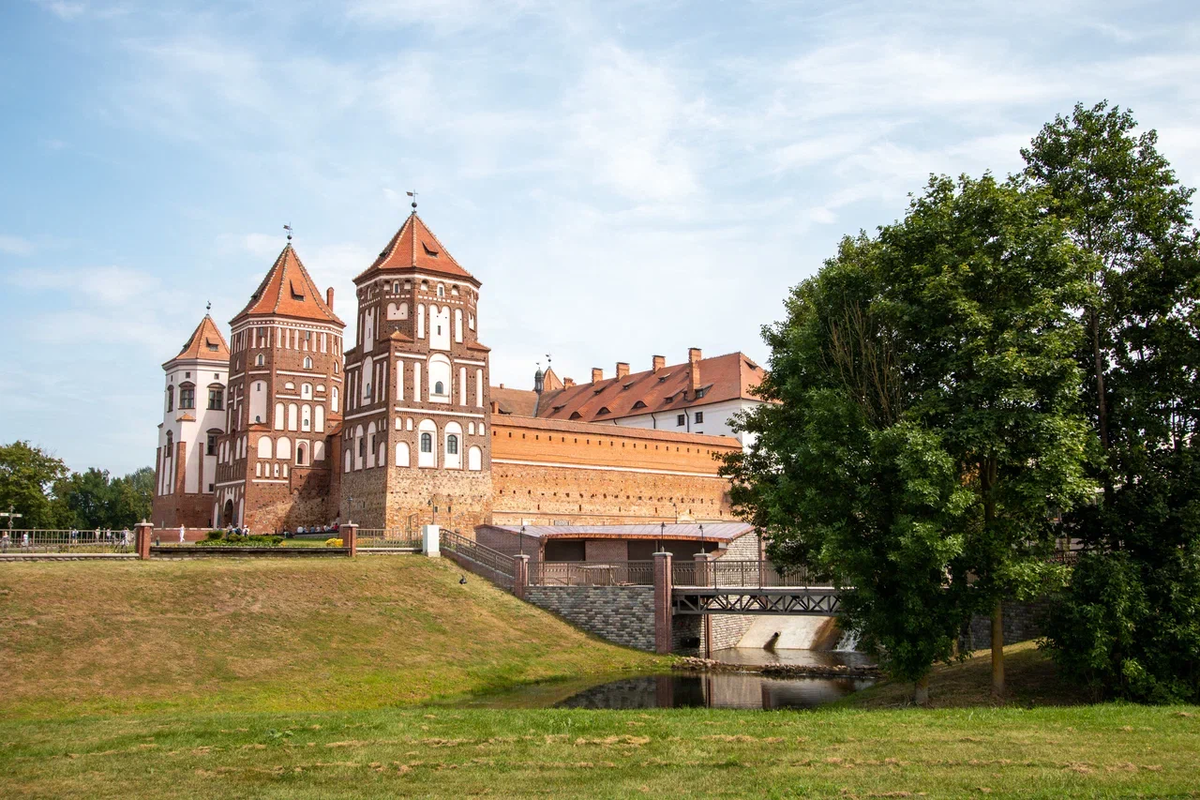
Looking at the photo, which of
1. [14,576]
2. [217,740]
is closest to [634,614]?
[14,576]

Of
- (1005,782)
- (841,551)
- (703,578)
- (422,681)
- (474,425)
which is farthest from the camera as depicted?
(474,425)

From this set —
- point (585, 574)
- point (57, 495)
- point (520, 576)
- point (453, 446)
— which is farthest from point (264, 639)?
point (57, 495)

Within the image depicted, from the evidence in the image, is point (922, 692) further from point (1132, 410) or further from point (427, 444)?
point (427, 444)

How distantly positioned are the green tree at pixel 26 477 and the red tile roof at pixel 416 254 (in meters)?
23.2

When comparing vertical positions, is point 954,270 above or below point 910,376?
above

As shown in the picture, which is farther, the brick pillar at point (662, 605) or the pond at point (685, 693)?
the brick pillar at point (662, 605)

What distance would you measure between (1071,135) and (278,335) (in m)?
46.7

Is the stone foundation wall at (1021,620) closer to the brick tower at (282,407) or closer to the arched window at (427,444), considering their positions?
the arched window at (427,444)

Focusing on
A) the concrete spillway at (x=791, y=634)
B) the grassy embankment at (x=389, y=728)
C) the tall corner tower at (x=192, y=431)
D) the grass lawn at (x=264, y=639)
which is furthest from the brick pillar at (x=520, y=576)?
the tall corner tower at (x=192, y=431)

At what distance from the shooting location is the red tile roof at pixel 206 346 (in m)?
64.9

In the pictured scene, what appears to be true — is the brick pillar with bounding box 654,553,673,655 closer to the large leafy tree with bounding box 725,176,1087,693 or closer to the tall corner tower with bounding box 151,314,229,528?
the large leafy tree with bounding box 725,176,1087,693

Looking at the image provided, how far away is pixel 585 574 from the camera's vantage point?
3803 cm

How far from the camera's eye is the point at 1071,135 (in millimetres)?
22062

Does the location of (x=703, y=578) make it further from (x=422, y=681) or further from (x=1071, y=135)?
(x=1071, y=135)
